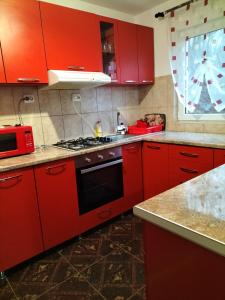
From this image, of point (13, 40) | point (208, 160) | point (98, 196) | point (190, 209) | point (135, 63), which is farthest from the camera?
point (135, 63)

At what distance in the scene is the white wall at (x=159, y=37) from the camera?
2.73 m

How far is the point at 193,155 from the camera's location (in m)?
2.12

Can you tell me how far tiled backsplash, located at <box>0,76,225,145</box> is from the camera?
2.21 meters

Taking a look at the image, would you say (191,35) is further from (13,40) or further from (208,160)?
(13,40)

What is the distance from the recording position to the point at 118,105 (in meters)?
3.00

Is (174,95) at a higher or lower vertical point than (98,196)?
higher

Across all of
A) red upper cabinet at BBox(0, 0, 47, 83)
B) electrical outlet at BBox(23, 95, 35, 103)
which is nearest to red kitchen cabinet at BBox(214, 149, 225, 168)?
red upper cabinet at BBox(0, 0, 47, 83)

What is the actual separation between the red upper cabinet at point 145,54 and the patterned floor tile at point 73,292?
7.35 ft

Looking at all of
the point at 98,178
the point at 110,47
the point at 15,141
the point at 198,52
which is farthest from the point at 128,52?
the point at 15,141

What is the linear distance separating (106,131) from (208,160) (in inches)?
52.2

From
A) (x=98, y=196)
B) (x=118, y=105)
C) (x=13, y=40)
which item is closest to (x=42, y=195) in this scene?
(x=98, y=196)

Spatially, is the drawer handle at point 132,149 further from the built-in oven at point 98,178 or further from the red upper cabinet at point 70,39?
the red upper cabinet at point 70,39

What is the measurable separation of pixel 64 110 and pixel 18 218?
124cm

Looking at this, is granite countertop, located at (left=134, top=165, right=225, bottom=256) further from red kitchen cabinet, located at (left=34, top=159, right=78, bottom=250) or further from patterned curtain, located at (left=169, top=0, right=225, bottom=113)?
patterned curtain, located at (left=169, top=0, right=225, bottom=113)
